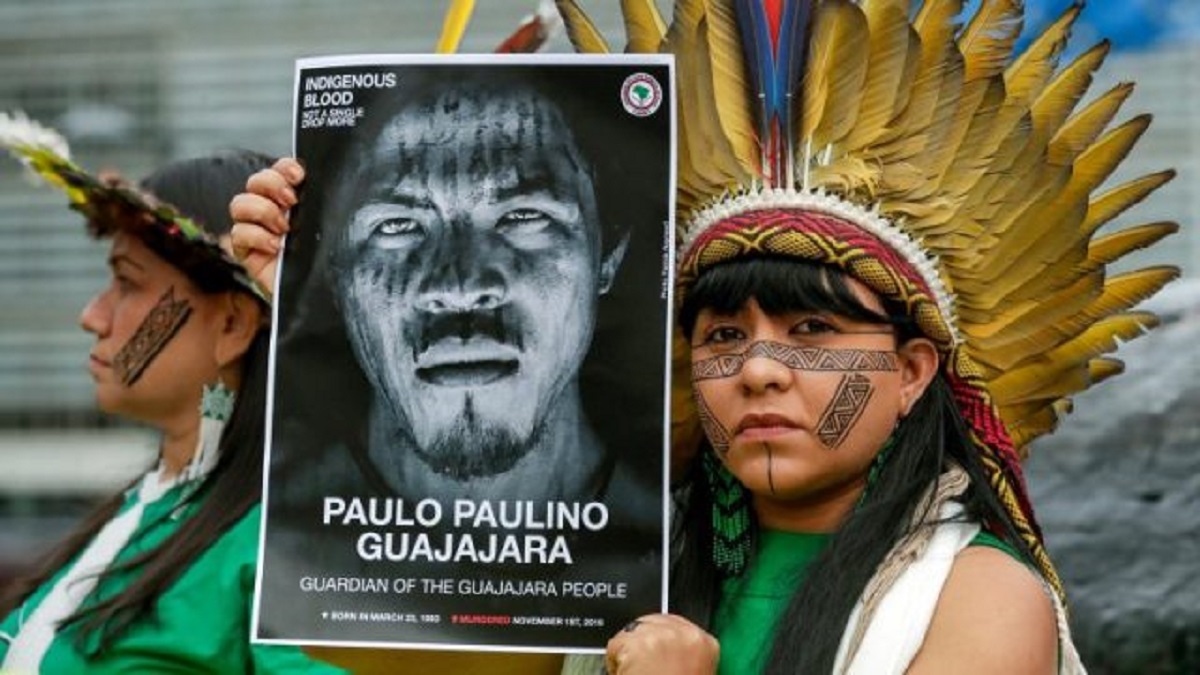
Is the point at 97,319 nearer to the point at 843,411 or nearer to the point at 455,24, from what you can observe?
the point at 455,24

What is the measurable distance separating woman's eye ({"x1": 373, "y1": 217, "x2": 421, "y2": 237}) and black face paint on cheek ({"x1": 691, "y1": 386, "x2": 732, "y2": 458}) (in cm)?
39

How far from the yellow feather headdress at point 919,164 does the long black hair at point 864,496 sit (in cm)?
2

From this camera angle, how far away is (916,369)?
2600mm

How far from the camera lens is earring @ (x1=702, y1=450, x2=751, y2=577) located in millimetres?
2680

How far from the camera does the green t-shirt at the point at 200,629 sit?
2957mm

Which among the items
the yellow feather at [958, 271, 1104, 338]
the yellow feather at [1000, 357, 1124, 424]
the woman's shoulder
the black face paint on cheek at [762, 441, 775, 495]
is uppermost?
the yellow feather at [958, 271, 1104, 338]

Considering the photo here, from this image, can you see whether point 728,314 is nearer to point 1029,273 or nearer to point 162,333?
point 1029,273

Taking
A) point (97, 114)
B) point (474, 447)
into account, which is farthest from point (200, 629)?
point (97, 114)

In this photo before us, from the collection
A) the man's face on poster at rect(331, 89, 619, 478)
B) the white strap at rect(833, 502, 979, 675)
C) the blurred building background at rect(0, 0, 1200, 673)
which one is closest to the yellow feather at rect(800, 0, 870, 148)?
the man's face on poster at rect(331, 89, 619, 478)

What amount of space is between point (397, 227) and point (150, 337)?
31.0 inches

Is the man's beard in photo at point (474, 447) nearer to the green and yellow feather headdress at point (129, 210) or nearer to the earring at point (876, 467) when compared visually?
the earring at point (876, 467)

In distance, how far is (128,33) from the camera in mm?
12922

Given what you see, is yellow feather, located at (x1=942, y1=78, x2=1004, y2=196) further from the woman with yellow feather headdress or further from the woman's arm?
the woman's arm

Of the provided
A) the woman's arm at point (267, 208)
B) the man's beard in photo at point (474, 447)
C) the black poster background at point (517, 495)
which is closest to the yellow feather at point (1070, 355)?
the black poster background at point (517, 495)
